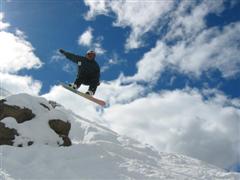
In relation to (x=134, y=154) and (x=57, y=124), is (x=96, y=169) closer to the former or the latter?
(x=134, y=154)

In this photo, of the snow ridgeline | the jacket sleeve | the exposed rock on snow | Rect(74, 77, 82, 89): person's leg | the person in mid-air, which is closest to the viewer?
the snow ridgeline

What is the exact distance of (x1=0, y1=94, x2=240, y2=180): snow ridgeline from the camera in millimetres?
15008

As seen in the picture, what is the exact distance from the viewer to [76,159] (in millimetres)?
16594

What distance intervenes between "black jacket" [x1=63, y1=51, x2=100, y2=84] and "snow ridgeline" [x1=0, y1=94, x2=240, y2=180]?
116 inches

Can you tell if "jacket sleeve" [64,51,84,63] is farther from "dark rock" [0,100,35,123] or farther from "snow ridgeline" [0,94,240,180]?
"dark rock" [0,100,35,123]

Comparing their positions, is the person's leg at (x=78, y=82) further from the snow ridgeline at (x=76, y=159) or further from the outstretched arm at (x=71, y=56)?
the snow ridgeline at (x=76, y=159)

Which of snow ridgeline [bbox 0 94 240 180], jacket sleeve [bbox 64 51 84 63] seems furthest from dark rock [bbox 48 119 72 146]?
jacket sleeve [bbox 64 51 84 63]

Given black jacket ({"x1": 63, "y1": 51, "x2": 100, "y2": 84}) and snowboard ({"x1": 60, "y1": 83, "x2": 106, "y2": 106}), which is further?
snowboard ({"x1": 60, "y1": 83, "x2": 106, "y2": 106})

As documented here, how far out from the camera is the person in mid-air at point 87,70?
1862 cm

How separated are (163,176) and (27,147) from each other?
595 centimetres

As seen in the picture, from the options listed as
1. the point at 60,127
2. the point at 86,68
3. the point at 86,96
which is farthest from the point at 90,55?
the point at 60,127

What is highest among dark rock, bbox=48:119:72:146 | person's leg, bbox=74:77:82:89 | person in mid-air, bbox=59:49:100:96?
person in mid-air, bbox=59:49:100:96

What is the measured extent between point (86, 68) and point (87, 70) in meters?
0.10

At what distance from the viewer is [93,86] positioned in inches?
751
